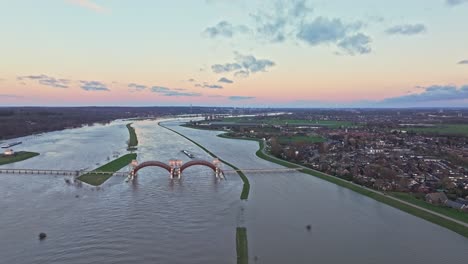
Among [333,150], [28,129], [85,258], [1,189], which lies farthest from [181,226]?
[28,129]

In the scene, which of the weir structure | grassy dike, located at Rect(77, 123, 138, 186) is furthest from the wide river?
grassy dike, located at Rect(77, 123, 138, 186)

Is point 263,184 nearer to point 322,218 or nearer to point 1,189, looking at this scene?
point 322,218

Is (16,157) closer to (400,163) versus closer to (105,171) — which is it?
(105,171)

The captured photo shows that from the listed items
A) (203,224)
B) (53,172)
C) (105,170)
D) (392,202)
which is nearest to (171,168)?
(105,170)

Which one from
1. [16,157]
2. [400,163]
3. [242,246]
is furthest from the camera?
[16,157]

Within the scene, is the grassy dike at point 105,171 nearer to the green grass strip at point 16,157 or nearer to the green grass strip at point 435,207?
the green grass strip at point 16,157

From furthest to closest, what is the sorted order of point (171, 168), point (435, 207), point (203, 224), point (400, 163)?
point (400, 163), point (171, 168), point (435, 207), point (203, 224)
